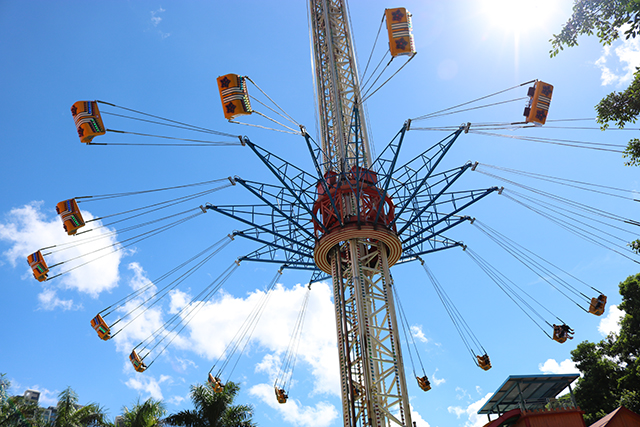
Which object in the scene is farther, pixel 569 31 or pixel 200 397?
pixel 200 397

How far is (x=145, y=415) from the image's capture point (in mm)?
23688

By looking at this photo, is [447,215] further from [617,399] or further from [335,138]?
[617,399]

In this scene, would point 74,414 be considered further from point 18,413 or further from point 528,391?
point 528,391

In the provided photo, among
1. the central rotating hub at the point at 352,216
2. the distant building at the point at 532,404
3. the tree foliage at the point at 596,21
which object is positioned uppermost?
the central rotating hub at the point at 352,216

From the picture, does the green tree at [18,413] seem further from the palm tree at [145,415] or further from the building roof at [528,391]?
the building roof at [528,391]

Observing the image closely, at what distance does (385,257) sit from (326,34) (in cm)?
1753

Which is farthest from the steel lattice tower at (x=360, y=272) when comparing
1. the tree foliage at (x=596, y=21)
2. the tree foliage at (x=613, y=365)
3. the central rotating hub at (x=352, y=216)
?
the tree foliage at (x=613, y=365)

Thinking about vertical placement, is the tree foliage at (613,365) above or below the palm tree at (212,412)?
above

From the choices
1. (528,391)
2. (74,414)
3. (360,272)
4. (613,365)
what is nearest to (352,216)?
(360,272)

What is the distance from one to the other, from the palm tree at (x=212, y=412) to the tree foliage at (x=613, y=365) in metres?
26.7

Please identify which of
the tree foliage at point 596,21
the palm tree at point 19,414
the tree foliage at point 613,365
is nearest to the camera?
the tree foliage at point 596,21

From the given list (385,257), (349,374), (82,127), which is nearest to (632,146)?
(385,257)

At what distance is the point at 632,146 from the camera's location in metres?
15.1

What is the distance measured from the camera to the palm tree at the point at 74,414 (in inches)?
946
